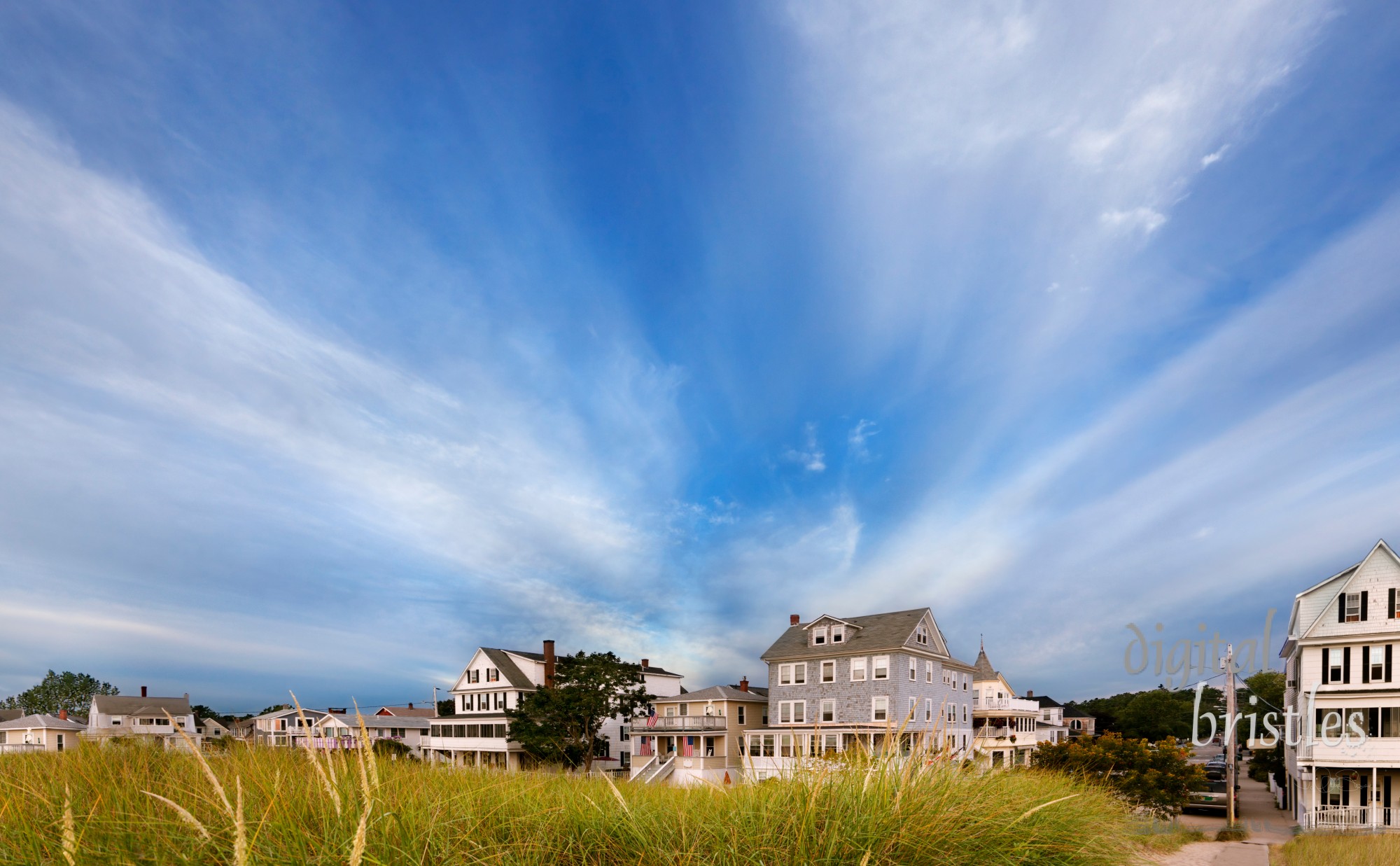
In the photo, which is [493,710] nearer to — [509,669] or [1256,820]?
[509,669]

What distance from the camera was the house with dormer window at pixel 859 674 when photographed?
43312 mm

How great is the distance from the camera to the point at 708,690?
5284 cm

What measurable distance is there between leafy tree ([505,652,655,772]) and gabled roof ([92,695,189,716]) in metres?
51.6

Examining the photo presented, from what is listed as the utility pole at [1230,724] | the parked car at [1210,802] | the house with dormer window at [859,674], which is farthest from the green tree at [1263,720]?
the house with dormer window at [859,674]

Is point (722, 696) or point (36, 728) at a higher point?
point (722, 696)

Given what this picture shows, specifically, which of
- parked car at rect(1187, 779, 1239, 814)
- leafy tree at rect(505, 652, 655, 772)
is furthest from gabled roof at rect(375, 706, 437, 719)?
parked car at rect(1187, 779, 1239, 814)

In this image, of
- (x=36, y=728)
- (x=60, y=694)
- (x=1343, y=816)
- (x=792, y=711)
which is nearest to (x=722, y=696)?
(x=792, y=711)

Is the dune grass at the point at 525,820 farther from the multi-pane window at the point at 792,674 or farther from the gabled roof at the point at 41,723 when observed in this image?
the gabled roof at the point at 41,723

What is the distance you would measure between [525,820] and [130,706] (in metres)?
96.6

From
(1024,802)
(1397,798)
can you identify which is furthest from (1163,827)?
(1024,802)

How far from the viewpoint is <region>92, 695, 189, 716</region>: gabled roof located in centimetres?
7906

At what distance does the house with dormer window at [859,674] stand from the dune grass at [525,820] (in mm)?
34546

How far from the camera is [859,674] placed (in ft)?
146

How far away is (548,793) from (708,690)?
46.8 meters
